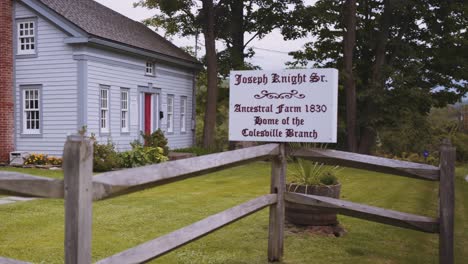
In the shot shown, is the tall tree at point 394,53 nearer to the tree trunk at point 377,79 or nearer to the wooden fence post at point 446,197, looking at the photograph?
the tree trunk at point 377,79

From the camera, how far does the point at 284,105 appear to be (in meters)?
5.09

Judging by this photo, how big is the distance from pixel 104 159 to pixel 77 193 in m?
13.9

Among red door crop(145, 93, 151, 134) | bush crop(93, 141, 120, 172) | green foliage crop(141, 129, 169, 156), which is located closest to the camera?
bush crop(93, 141, 120, 172)

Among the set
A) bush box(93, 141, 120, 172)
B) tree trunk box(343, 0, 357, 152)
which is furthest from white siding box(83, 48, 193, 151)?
tree trunk box(343, 0, 357, 152)

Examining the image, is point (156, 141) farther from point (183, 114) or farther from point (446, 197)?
point (446, 197)

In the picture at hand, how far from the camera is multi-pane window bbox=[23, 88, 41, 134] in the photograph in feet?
58.7

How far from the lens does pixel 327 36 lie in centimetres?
2481

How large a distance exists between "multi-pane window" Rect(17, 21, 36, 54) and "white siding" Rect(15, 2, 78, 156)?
27 cm

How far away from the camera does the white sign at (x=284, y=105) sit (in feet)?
16.2

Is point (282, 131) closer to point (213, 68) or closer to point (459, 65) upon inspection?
point (213, 68)

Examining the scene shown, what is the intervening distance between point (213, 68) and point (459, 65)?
11705 mm

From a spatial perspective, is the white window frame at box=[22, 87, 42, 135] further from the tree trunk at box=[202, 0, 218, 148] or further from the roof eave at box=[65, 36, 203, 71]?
the tree trunk at box=[202, 0, 218, 148]

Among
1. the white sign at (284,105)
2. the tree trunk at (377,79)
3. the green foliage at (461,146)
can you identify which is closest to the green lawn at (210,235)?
the white sign at (284,105)

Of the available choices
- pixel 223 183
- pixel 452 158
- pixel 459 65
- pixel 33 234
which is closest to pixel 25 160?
pixel 223 183
